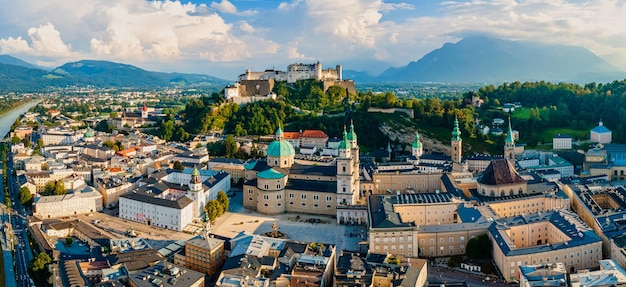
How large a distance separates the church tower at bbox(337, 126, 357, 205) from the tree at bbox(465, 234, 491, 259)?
1084cm

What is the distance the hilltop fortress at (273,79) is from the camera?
250 ft

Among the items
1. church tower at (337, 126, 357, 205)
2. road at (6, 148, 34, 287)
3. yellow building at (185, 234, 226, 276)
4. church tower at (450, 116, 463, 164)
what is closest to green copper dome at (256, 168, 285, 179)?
church tower at (337, 126, 357, 205)

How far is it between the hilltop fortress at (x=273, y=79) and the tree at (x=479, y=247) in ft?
158

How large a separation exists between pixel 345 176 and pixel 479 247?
1186 cm

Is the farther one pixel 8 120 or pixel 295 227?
pixel 8 120

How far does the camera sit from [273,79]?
79.8 meters

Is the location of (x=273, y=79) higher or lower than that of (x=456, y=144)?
higher

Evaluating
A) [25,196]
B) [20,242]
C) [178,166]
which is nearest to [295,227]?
[20,242]

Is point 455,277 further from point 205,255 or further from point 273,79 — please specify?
point 273,79

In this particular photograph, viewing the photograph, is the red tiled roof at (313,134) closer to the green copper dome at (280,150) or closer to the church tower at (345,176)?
the green copper dome at (280,150)

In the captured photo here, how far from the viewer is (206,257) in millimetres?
29516

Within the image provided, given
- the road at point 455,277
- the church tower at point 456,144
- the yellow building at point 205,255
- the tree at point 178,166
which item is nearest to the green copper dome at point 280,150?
the tree at point 178,166

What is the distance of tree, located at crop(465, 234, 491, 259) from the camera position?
3030 cm

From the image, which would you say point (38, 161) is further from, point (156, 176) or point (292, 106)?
point (292, 106)
